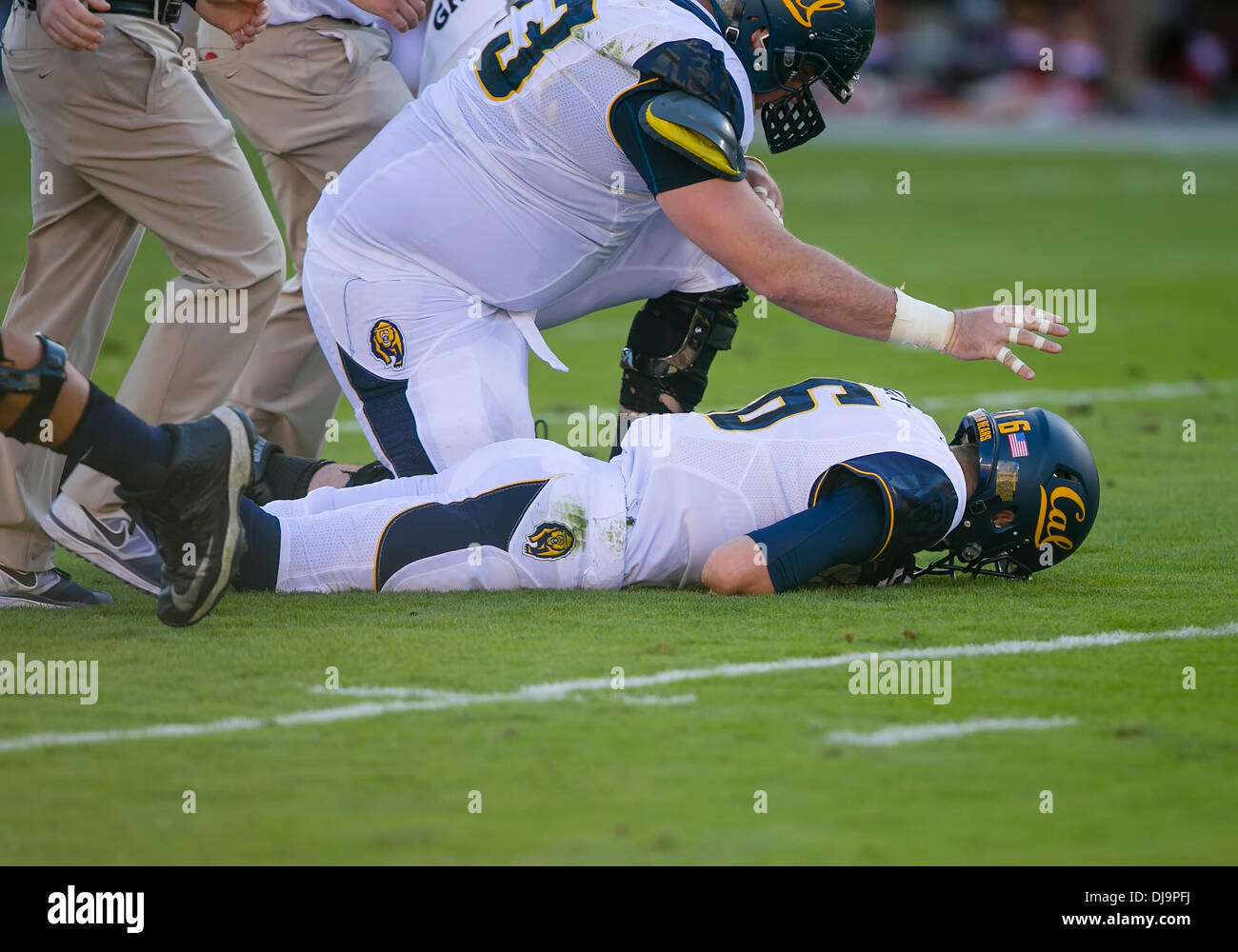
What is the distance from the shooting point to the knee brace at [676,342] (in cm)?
611

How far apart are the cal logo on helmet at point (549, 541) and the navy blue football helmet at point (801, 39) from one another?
1.46 metres

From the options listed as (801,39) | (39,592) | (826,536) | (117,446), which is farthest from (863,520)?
(39,592)

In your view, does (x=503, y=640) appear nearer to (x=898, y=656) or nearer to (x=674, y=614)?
(x=674, y=614)

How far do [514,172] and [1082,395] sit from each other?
4779 mm

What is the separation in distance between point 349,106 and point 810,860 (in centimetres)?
394

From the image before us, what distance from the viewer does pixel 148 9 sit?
5.08m

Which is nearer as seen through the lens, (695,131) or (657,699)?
(657,699)

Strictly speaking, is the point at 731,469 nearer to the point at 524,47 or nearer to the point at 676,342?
the point at 676,342

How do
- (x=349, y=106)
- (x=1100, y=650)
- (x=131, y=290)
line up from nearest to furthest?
(x=1100, y=650), (x=349, y=106), (x=131, y=290)

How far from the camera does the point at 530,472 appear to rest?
16.4 ft

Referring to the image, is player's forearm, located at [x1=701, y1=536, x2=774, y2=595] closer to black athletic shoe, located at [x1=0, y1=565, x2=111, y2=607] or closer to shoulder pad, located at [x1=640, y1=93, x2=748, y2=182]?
shoulder pad, located at [x1=640, y1=93, x2=748, y2=182]

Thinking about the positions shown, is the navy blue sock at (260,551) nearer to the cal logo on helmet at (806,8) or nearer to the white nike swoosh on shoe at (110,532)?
the white nike swoosh on shoe at (110,532)

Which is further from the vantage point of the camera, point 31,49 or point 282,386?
point 282,386

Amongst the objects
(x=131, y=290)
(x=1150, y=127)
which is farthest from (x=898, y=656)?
(x=1150, y=127)
